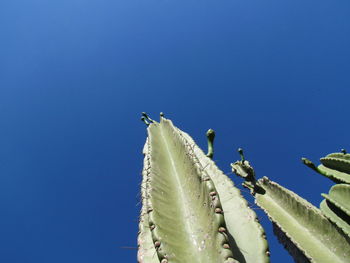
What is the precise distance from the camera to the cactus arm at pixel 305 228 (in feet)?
8.41

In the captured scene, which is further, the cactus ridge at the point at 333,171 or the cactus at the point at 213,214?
the cactus ridge at the point at 333,171

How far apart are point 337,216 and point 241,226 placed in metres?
1.24

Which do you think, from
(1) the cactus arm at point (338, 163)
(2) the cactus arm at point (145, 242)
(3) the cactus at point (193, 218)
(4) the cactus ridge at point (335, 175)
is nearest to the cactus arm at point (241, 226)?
(3) the cactus at point (193, 218)

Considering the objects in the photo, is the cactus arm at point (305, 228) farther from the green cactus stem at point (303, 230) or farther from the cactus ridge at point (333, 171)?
the cactus ridge at point (333, 171)

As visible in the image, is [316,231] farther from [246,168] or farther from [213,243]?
[213,243]

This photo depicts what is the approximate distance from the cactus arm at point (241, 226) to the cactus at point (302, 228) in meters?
0.99

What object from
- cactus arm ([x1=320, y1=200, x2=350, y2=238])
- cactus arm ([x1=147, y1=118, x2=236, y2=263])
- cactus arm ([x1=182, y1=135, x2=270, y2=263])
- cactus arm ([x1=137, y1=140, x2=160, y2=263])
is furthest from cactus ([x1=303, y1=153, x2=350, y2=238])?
cactus arm ([x1=137, y1=140, x2=160, y2=263])

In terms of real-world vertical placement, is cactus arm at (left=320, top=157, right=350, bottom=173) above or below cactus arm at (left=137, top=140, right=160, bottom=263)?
above

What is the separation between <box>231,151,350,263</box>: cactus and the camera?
2.57 m

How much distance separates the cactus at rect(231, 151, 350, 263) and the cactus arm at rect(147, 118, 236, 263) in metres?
1.27

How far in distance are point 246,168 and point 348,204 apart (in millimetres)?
1653

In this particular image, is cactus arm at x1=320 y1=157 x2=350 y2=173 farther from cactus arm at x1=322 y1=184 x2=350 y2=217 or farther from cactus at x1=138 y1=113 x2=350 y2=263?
cactus arm at x1=322 y1=184 x2=350 y2=217

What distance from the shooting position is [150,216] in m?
1.78

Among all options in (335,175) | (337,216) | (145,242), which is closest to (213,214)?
(145,242)
